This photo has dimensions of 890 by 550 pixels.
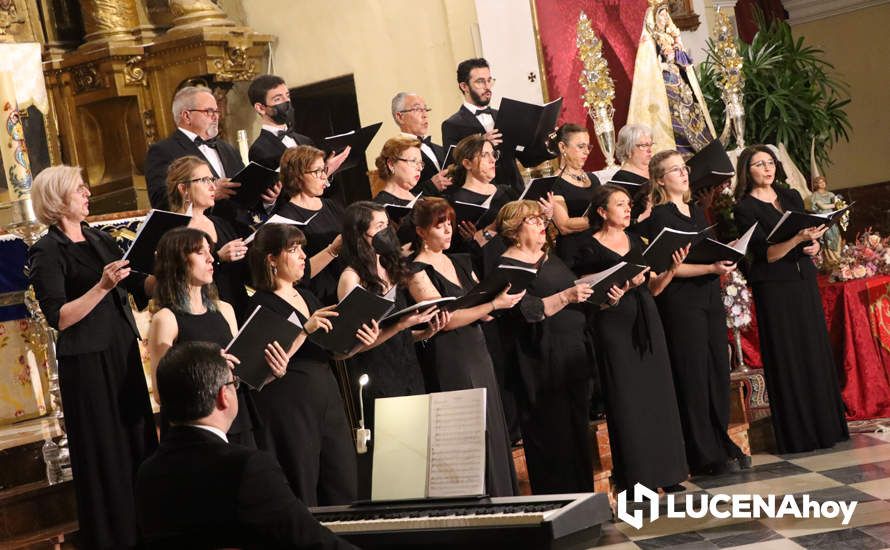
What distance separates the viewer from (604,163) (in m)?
8.94

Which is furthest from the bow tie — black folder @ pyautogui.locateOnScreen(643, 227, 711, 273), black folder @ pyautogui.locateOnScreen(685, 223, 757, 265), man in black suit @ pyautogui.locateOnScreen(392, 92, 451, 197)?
black folder @ pyautogui.locateOnScreen(685, 223, 757, 265)

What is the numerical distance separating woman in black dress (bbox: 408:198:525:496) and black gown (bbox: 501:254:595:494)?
0.43 meters

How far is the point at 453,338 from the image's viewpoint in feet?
17.7

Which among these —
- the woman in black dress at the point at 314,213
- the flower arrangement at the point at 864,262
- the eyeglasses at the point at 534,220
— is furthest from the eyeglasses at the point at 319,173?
the flower arrangement at the point at 864,262

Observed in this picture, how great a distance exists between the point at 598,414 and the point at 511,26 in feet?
9.98

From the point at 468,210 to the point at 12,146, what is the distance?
2296 millimetres

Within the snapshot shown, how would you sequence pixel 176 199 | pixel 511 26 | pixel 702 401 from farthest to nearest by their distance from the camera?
1. pixel 511 26
2. pixel 702 401
3. pixel 176 199

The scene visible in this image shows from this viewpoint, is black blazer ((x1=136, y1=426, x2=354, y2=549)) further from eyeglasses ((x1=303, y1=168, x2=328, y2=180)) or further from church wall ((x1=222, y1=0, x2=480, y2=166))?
church wall ((x1=222, y1=0, x2=480, y2=166))

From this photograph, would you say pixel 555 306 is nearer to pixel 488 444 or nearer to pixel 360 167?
pixel 488 444

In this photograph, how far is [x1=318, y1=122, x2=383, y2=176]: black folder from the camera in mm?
5719

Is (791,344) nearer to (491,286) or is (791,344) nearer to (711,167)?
(711,167)

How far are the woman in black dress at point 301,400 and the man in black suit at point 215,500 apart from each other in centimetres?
159

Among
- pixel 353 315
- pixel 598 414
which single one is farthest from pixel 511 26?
pixel 353 315

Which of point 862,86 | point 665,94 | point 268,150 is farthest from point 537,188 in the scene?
point 862,86
